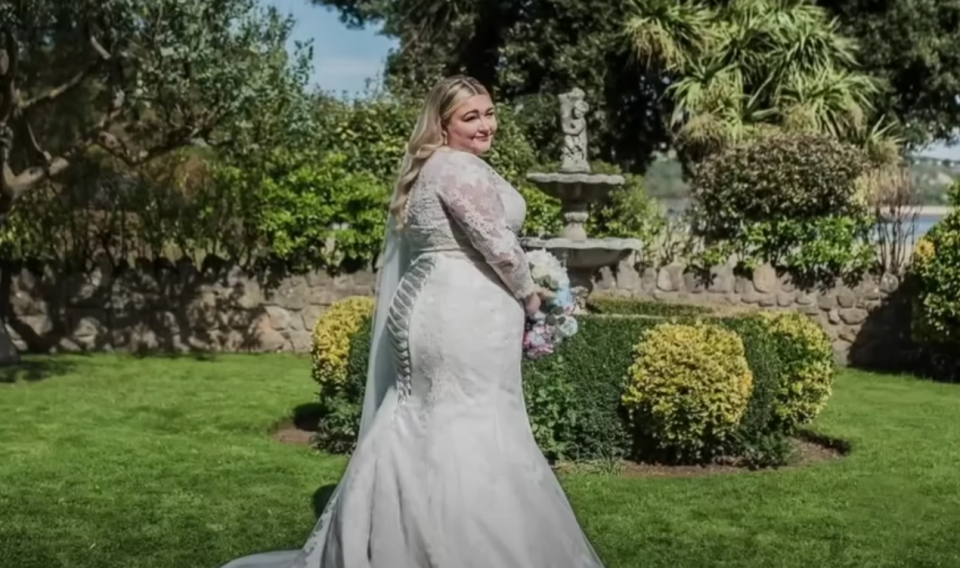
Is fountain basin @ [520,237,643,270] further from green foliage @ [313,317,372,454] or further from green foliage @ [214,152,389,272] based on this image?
green foliage @ [214,152,389,272]

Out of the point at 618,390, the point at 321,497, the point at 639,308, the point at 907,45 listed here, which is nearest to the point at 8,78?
the point at 639,308

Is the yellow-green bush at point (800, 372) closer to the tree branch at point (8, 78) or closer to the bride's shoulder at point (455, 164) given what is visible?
the bride's shoulder at point (455, 164)

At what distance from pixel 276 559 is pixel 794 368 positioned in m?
4.43

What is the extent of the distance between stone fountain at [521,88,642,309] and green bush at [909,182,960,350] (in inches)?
175

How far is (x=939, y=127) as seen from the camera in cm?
2048

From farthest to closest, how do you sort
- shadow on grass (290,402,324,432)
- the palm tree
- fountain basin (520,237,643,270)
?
the palm tree
fountain basin (520,237,643,270)
shadow on grass (290,402,324,432)

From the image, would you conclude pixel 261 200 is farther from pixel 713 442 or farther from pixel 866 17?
pixel 866 17

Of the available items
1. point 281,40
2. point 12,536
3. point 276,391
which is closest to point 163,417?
point 276,391

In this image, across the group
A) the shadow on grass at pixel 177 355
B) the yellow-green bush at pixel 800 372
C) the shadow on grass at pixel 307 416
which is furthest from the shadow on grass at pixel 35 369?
the yellow-green bush at pixel 800 372

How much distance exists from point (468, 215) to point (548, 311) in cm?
71

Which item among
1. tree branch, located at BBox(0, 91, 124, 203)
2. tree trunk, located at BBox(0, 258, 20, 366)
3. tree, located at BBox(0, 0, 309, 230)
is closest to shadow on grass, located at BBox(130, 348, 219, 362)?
tree trunk, located at BBox(0, 258, 20, 366)

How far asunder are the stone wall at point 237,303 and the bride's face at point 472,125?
1069 centimetres

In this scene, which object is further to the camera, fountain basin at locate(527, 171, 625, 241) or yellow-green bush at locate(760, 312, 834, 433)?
fountain basin at locate(527, 171, 625, 241)

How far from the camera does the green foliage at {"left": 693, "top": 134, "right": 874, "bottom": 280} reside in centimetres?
1495
